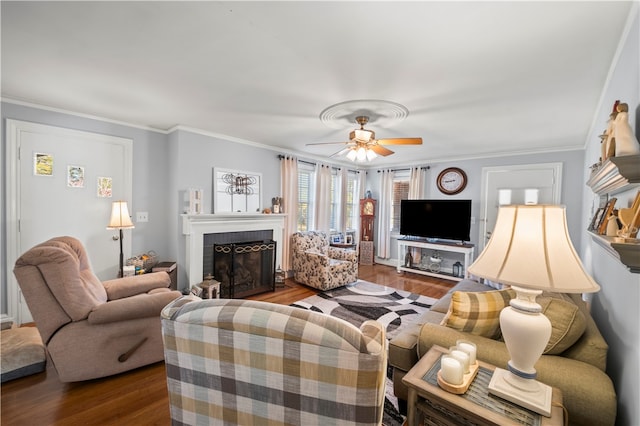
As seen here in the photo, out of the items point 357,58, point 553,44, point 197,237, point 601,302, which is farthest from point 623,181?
point 197,237

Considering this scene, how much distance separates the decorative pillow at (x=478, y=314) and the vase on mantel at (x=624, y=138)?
91 cm

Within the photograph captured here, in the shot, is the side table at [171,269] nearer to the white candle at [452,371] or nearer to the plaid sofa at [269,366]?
the plaid sofa at [269,366]

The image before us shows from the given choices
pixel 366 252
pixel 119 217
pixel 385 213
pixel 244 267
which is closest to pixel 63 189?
pixel 119 217

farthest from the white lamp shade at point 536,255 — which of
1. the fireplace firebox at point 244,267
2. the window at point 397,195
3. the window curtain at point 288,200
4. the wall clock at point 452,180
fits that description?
the window at point 397,195

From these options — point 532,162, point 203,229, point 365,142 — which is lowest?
point 203,229

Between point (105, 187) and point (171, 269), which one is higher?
point (105, 187)

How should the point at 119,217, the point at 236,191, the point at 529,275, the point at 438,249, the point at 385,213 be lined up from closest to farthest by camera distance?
the point at 529,275
the point at 119,217
the point at 236,191
the point at 438,249
the point at 385,213

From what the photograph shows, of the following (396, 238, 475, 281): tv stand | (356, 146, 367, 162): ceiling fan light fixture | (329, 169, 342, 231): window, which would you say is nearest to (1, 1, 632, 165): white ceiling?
(356, 146, 367, 162): ceiling fan light fixture

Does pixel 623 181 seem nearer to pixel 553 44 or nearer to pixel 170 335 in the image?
pixel 553 44

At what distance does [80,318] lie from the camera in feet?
6.02

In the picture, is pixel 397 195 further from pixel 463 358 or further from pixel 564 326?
pixel 463 358

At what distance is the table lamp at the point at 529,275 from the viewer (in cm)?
95

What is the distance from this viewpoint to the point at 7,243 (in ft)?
8.70

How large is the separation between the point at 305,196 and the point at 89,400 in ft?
13.3
